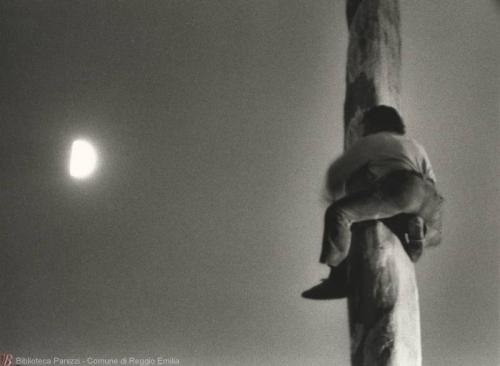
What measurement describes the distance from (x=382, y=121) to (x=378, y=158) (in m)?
0.09

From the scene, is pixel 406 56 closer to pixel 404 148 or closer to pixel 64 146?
pixel 404 148

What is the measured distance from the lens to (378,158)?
1.13 m

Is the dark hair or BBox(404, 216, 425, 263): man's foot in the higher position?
the dark hair

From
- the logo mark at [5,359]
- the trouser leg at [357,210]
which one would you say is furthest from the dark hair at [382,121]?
the logo mark at [5,359]

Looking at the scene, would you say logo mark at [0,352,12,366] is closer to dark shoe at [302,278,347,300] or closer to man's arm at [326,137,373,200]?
dark shoe at [302,278,347,300]

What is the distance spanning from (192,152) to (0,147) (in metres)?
0.37

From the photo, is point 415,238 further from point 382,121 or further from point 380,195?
point 382,121

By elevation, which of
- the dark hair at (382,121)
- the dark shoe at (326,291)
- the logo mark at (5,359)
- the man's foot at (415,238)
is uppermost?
the dark hair at (382,121)

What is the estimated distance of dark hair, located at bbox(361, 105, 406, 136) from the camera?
115 cm

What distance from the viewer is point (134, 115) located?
1.09 metres

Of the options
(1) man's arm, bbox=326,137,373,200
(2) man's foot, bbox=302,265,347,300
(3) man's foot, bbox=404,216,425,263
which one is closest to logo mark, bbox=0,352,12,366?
(2) man's foot, bbox=302,265,347,300

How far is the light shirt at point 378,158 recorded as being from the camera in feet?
3.68

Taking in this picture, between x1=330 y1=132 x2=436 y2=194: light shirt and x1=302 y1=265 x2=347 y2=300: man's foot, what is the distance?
18cm

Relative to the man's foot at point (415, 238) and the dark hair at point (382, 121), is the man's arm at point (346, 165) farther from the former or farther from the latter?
the man's foot at point (415, 238)
